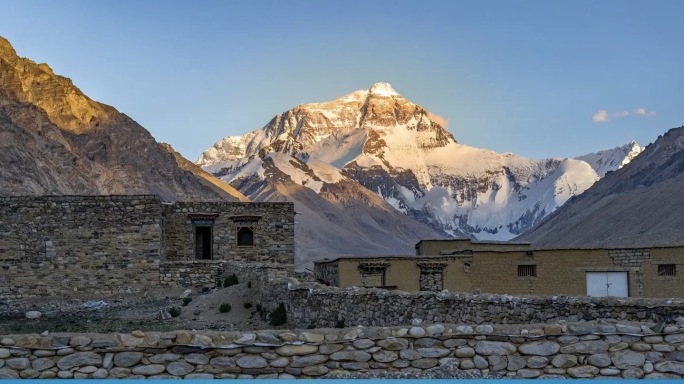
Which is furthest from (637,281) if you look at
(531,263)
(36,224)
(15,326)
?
(36,224)

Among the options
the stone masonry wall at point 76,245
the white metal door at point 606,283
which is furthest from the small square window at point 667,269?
the stone masonry wall at point 76,245

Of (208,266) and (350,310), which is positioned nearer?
(350,310)

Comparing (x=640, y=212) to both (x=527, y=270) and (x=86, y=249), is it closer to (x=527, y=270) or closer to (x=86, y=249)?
(x=527, y=270)

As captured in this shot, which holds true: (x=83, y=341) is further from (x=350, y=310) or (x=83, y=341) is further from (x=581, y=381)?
(x=350, y=310)

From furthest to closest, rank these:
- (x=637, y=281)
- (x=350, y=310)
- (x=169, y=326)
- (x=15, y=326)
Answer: (x=637, y=281) → (x=15, y=326) → (x=169, y=326) → (x=350, y=310)

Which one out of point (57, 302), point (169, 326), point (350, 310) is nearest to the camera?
point (350, 310)

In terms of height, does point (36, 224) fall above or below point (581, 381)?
above

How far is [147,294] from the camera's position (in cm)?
3067

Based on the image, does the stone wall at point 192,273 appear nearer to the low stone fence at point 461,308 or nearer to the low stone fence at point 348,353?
the low stone fence at point 461,308

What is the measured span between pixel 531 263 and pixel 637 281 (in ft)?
11.0

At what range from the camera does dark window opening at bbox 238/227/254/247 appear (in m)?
34.2

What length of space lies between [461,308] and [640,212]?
8274 cm

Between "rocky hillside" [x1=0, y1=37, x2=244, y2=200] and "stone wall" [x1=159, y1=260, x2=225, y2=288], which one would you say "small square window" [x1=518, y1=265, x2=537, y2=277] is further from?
"rocky hillside" [x1=0, y1=37, x2=244, y2=200]

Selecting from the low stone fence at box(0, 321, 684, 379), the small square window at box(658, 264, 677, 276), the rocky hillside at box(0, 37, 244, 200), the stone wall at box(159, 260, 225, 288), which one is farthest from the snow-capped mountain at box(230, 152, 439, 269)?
the low stone fence at box(0, 321, 684, 379)
